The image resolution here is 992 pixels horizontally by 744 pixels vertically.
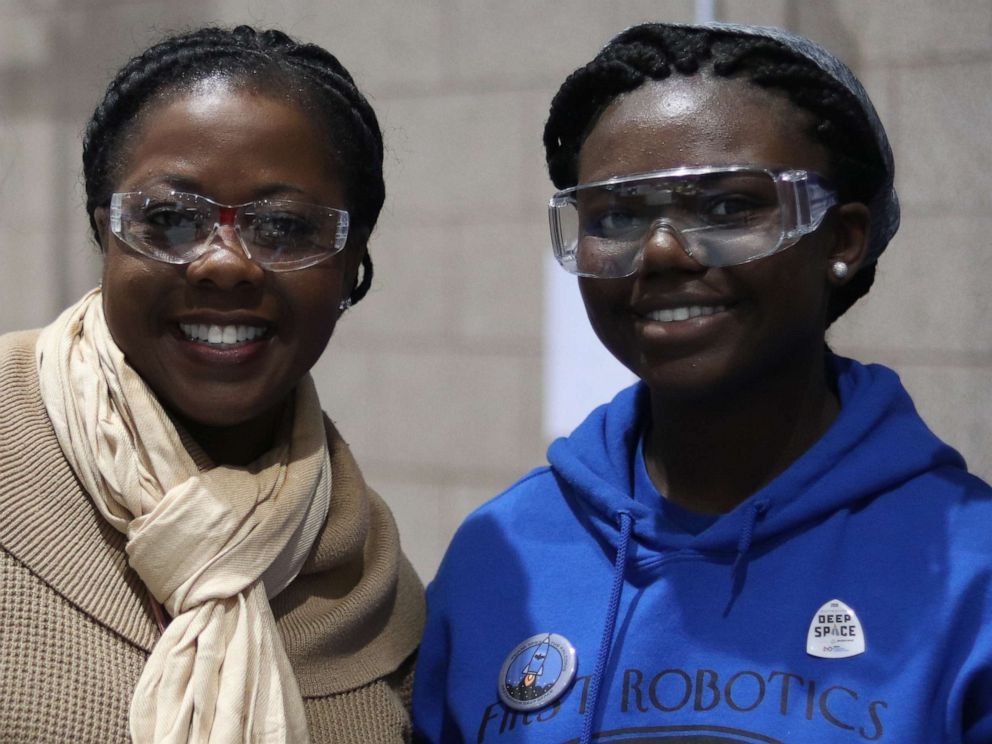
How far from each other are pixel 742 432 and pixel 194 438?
38.0 inches

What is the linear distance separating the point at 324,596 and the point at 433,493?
2028 millimetres

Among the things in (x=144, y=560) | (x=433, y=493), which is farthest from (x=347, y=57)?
(x=144, y=560)

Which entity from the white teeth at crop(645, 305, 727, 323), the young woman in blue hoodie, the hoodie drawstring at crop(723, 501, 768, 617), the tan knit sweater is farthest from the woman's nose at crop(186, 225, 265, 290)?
the hoodie drawstring at crop(723, 501, 768, 617)

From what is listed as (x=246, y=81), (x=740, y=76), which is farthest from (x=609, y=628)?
(x=246, y=81)

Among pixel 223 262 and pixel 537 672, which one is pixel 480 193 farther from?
pixel 537 672

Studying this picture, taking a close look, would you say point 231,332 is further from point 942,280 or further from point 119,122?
point 942,280

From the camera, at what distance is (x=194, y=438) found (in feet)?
7.16

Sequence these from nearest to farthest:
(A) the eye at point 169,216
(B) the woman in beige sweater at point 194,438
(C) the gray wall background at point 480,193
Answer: (B) the woman in beige sweater at point 194,438, (A) the eye at point 169,216, (C) the gray wall background at point 480,193

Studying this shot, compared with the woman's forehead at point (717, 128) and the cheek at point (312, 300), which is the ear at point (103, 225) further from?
the woman's forehead at point (717, 128)

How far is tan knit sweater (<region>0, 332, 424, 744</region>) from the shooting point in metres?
1.86

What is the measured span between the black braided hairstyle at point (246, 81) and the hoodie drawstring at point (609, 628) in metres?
0.74

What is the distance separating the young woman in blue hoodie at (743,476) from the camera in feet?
6.08

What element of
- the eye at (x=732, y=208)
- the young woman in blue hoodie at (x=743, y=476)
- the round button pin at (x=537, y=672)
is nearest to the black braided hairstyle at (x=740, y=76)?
the young woman in blue hoodie at (x=743, y=476)

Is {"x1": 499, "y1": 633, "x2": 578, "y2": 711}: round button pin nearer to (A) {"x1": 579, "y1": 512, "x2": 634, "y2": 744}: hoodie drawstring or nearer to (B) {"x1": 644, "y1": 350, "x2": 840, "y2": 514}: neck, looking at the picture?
(A) {"x1": 579, "y1": 512, "x2": 634, "y2": 744}: hoodie drawstring
